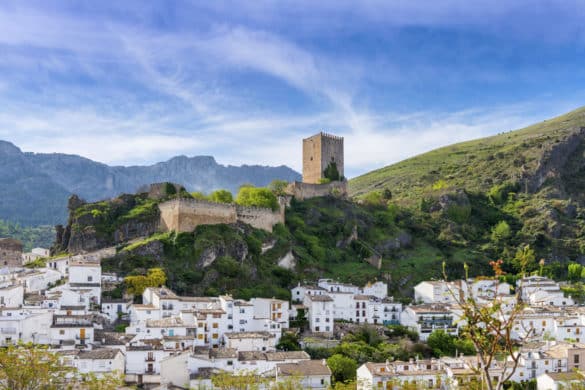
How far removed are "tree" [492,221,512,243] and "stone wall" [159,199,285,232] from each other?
109 ft

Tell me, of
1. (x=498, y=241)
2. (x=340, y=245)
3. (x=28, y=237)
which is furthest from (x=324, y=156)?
(x=28, y=237)

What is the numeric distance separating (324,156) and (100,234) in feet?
120

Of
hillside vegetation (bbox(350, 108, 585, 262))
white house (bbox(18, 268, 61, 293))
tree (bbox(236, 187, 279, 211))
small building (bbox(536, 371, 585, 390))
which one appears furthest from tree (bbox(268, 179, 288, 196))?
small building (bbox(536, 371, 585, 390))

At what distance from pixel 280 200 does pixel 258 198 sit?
2.83 meters

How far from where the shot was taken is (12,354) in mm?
27016

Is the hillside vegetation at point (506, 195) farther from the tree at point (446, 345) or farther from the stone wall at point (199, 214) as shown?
the tree at point (446, 345)

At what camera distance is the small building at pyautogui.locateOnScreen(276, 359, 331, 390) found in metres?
39.9

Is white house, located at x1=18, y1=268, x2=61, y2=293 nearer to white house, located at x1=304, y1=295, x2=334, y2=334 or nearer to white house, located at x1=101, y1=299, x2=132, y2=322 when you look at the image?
white house, located at x1=101, y1=299, x2=132, y2=322

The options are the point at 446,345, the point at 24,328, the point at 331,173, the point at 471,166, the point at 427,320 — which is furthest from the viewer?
the point at 471,166

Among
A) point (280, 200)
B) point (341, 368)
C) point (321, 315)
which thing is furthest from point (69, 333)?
point (280, 200)

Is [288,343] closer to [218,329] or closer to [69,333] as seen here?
[218,329]

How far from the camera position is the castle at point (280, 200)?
6194cm

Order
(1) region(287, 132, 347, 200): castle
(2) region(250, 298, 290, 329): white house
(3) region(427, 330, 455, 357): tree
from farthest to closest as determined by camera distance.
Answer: (1) region(287, 132, 347, 200): castle
(2) region(250, 298, 290, 329): white house
(3) region(427, 330, 455, 357): tree

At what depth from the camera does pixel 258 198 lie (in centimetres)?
7256
